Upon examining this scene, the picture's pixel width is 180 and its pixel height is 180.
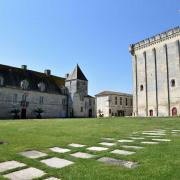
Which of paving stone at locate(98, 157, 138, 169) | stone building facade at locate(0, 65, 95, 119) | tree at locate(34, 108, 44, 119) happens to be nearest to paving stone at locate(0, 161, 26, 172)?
paving stone at locate(98, 157, 138, 169)

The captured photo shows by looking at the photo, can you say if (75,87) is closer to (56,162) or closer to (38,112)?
(38,112)

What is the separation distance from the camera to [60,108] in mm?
50094

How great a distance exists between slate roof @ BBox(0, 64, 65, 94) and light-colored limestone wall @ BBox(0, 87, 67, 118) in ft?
3.48

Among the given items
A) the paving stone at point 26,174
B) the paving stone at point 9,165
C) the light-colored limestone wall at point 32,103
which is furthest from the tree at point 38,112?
the paving stone at point 26,174

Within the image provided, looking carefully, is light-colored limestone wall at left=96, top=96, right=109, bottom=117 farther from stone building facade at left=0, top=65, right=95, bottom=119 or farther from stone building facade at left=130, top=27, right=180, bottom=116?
stone building facade at left=130, top=27, right=180, bottom=116

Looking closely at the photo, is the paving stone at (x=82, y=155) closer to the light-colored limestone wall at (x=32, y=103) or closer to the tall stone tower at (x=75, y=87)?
the light-colored limestone wall at (x=32, y=103)

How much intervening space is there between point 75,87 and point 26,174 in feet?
148

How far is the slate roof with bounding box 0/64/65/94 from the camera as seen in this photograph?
4253 centimetres

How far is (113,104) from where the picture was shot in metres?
62.0

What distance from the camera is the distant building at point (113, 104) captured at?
6153 centimetres

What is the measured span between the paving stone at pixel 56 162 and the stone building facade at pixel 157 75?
3360cm

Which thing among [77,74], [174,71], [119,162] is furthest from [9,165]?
[77,74]

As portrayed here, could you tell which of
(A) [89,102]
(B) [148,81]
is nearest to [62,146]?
(B) [148,81]

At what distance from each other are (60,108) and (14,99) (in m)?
10.9
